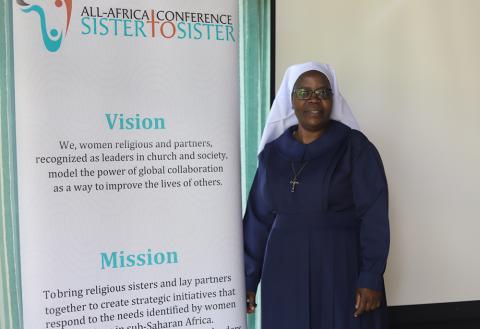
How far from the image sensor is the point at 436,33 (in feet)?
9.48

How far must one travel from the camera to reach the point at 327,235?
6.67ft

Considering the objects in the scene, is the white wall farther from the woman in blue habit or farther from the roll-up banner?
the roll-up banner

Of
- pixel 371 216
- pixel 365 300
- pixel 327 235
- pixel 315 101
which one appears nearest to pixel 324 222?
pixel 327 235

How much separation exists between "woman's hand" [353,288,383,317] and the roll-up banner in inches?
20.4

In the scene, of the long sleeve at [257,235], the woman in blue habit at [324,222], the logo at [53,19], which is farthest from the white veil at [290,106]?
the logo at [53,19]

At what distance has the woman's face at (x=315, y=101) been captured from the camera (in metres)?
2.09

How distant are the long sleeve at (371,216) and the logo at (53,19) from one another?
3.93 ft

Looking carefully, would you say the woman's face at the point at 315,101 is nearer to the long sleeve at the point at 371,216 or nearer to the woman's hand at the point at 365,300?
the long sleeve at the point at 371,216

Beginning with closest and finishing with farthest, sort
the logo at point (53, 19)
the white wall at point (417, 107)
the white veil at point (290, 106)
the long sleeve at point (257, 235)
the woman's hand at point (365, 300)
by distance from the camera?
the logo at point (53, 19)
the woman's hand at point (365, 300)
the white veil at point (290, 106)
the long sleeve at point (257, 235)
the white wall at point (417, 107)

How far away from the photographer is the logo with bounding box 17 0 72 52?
5.17 feet

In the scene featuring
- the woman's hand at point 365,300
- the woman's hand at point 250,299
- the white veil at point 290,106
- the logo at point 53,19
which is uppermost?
the logo at point 53,19

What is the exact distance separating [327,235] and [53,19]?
4.20 ft

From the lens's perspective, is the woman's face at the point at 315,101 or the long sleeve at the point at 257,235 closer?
the woman's face at the point at 315,101

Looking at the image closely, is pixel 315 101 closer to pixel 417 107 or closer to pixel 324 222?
pixel 324 222
